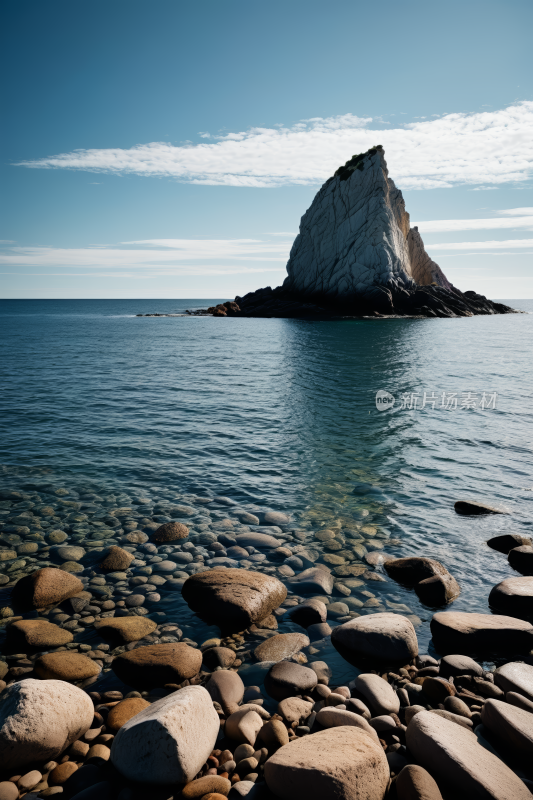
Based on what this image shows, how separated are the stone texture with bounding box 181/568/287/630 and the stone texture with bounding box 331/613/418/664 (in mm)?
1111

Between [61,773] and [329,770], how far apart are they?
237cm

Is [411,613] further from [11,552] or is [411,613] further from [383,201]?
[383,201]

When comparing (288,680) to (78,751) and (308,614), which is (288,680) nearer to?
(308,614)

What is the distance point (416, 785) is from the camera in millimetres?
3559

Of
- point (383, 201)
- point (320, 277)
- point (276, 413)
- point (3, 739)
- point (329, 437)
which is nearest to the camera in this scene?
point (3, 739)

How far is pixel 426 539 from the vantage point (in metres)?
8.74

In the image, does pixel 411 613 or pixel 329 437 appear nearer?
pixel 411 613

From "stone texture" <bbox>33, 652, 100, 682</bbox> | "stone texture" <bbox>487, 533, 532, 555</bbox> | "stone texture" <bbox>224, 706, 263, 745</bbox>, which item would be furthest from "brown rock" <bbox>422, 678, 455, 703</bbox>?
"stone texture" <bbox>487, 533, 532, 555</bbox>

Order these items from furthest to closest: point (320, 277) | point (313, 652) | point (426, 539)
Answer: point (320, 277) < point (426, 539) < point (313, 652)

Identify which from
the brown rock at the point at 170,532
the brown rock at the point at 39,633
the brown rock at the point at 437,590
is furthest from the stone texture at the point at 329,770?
the brown rock at the point at 170,532

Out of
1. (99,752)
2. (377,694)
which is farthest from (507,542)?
(99,752)

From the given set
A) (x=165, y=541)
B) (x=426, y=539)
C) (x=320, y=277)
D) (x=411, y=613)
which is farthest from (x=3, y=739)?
(x=320, y=277)

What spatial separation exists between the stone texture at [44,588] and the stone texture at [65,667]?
1318 mm

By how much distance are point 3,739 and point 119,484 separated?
7.54 m
